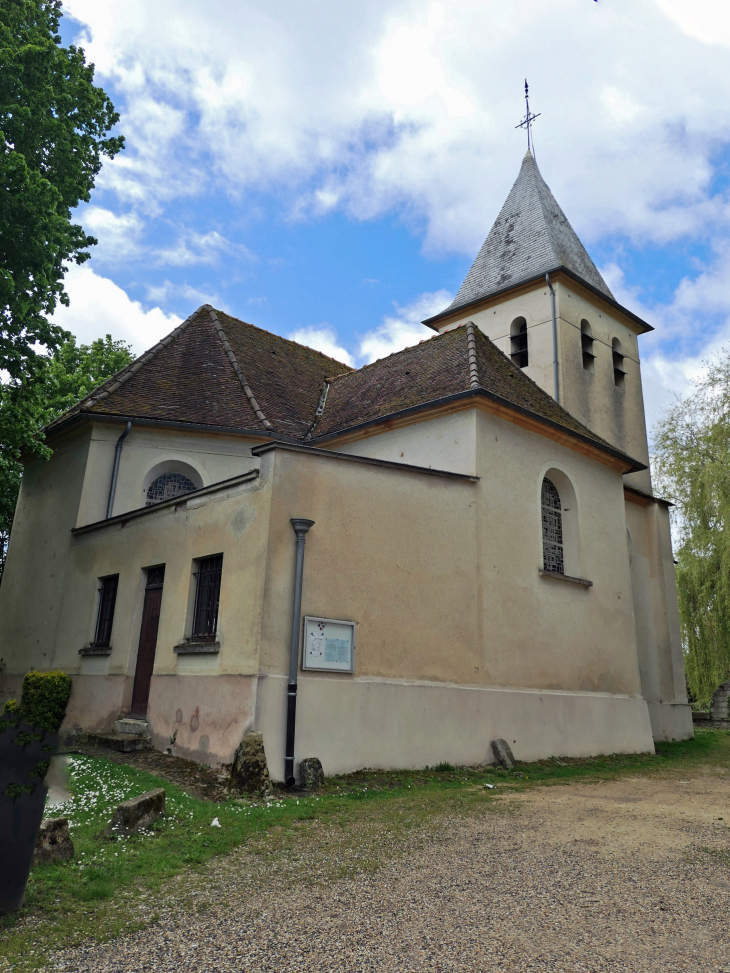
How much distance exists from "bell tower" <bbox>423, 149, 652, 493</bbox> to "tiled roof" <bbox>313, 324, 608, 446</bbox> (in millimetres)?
3858

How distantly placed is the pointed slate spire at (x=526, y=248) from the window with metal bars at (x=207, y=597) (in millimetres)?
14102

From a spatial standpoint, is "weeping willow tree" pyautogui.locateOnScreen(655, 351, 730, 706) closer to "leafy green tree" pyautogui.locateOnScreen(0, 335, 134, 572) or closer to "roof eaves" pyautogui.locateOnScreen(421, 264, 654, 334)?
"roof eaves" pyautogui.locateOnScreen(421, 264, 654, 334)

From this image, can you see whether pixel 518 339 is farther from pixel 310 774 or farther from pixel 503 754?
pixel 310 774

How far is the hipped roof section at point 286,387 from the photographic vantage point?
14.7 m

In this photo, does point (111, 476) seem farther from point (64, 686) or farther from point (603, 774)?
point (603, 774)

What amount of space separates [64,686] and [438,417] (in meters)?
8.28

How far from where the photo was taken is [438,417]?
13805mm

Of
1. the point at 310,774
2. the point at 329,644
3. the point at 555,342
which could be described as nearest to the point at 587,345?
the point at 555,342

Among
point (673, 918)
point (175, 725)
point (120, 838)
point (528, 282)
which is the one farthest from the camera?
point (528, 282)

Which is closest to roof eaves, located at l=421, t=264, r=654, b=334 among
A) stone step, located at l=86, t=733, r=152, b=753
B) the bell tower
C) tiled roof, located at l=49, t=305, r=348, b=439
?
the bell tower

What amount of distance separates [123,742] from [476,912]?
7.32 metres

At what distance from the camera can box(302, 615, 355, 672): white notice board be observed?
988cm

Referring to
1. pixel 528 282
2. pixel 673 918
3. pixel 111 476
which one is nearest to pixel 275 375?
pixel 111 476

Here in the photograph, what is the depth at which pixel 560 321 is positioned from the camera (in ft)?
66.4
